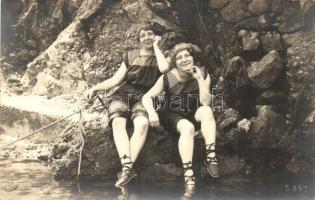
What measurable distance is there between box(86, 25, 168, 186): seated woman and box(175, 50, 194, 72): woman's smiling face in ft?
0.40

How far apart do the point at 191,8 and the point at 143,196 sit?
1690 mm

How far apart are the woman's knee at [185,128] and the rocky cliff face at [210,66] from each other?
11cm

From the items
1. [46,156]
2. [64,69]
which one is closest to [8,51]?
[64,69]

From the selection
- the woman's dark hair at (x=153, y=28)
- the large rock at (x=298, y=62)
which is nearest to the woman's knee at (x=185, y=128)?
the woman's dark hair at (x=153, y=28)

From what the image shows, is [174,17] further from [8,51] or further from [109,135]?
[8,51]

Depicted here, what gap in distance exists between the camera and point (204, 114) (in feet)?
15.5

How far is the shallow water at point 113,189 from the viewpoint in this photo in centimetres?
462

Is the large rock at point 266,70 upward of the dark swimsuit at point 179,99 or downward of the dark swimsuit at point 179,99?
upward

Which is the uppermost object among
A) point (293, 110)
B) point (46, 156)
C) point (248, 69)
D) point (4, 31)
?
point (4, 31)

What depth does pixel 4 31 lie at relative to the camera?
4855mm

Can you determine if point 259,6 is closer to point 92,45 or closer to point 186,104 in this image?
point 186,104

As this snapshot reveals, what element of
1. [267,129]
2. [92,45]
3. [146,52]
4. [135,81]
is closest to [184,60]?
[146,52]

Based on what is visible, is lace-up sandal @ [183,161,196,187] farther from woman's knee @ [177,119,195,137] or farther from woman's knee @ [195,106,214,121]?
woman's knee @ [195,106,214,121]

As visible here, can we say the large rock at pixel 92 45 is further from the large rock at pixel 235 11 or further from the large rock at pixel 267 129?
the large rock at pixel 267 129
